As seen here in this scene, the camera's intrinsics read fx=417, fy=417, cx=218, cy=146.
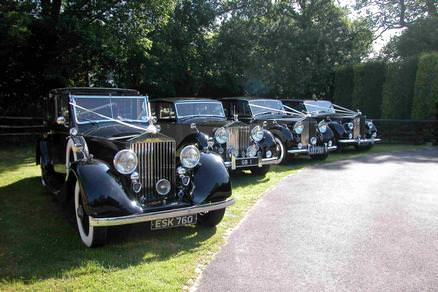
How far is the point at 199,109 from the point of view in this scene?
10.6 meters

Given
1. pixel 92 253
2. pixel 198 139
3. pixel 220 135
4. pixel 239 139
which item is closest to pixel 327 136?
pixel 239 139

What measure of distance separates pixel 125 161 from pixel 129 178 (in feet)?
0.81

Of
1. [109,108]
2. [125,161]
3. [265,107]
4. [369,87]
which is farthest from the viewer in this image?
[369,87]

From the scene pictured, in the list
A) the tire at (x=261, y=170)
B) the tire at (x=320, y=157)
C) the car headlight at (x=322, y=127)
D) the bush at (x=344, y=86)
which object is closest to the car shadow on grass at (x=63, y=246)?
the tire at (x=261, y=170)

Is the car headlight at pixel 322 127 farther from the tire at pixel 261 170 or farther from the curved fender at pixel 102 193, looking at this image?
the curved fender at pixel 102 193

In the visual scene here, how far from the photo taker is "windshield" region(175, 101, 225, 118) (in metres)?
10.3

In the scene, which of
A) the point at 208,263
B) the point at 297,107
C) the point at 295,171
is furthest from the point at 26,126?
the point at 208,263

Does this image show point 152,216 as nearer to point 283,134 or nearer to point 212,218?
point 212,218

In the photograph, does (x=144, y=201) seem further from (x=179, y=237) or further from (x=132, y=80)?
(x=132, y=80)

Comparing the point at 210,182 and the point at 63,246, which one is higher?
the point at 210,182

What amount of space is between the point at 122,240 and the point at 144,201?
0.55 meters

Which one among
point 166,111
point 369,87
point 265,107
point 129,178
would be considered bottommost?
point 129,178

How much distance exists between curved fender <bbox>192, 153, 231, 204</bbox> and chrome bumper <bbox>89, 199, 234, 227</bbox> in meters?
0.13

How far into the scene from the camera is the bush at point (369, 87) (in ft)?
64.2
